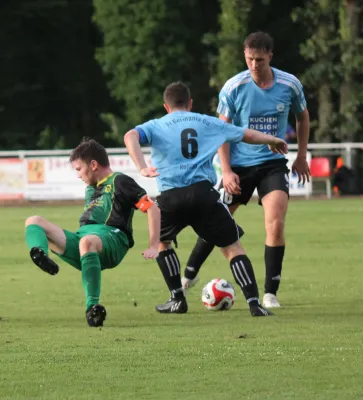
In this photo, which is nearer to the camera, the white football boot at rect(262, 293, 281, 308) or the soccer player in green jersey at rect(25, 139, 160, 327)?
the soccer player in green jersey at rect(25, 139, 160, 327)

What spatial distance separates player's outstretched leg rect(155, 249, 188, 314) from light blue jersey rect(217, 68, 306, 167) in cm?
122

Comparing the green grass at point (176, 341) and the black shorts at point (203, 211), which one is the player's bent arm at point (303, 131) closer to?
the green grass at point (176, 341)

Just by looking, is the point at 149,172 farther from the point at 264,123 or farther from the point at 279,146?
the point at 264,123

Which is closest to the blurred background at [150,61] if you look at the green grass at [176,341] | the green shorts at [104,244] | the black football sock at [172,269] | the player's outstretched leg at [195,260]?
the green grass at [176,341]

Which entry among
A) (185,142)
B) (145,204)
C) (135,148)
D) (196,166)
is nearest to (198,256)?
(196,166)

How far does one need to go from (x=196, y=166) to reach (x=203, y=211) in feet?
1.08

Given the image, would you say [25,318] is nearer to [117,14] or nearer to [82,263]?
[82,263]

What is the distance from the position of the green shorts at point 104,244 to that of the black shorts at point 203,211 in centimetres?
71

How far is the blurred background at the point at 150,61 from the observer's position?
42312 millimetres

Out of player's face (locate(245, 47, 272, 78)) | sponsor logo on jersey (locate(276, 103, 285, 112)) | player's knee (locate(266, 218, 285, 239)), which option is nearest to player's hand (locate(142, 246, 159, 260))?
player's knee (locate(266, 218, 285, 239))

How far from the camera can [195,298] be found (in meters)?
12.0

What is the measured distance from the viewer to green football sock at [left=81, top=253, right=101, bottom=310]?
948cm

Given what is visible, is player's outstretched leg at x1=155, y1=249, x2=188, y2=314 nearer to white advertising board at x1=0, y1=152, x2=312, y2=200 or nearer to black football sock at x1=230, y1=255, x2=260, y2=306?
black football sock at x1=230, y1=255, x2=260, y2=306

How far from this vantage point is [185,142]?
407 inches
